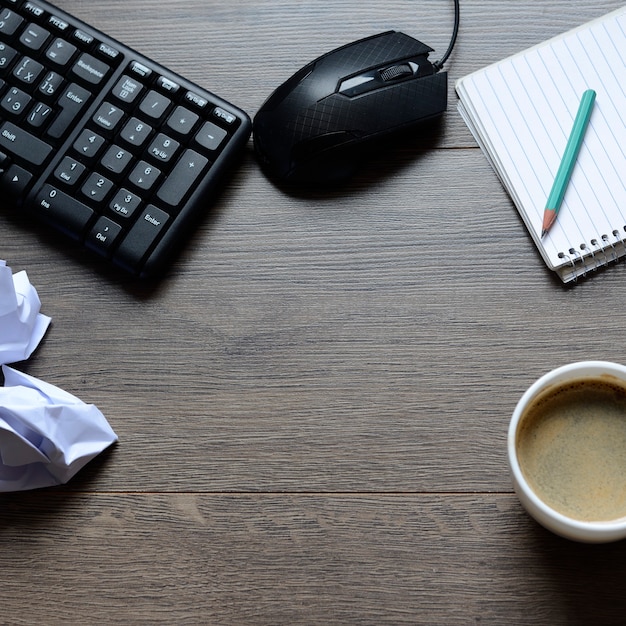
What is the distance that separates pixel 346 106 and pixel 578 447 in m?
0.29

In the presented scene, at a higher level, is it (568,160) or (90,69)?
(90,69)

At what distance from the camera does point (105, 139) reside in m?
0.61

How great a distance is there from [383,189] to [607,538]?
0.97ft

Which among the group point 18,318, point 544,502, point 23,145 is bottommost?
point 544,502

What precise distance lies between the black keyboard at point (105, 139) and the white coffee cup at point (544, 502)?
0.28 m

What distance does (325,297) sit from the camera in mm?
609

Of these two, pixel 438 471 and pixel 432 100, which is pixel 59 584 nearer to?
pixel 438 471

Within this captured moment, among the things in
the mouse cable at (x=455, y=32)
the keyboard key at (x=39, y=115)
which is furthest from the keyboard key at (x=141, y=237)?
the mouse cable at (x=455, y=32)

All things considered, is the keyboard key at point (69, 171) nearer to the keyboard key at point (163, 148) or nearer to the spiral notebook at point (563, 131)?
the keyboard key at point (163, 148)

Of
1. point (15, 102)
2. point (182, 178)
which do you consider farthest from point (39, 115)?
point (182, 178)

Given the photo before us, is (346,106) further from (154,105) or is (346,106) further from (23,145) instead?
(23,145)

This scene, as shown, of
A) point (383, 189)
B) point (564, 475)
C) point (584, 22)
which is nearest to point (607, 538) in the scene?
point (564, 475)

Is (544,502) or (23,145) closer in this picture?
(544,502)

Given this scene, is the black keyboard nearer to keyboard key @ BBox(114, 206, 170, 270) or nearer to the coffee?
keyboard key @ BBox(114, 206, 170, 270)
